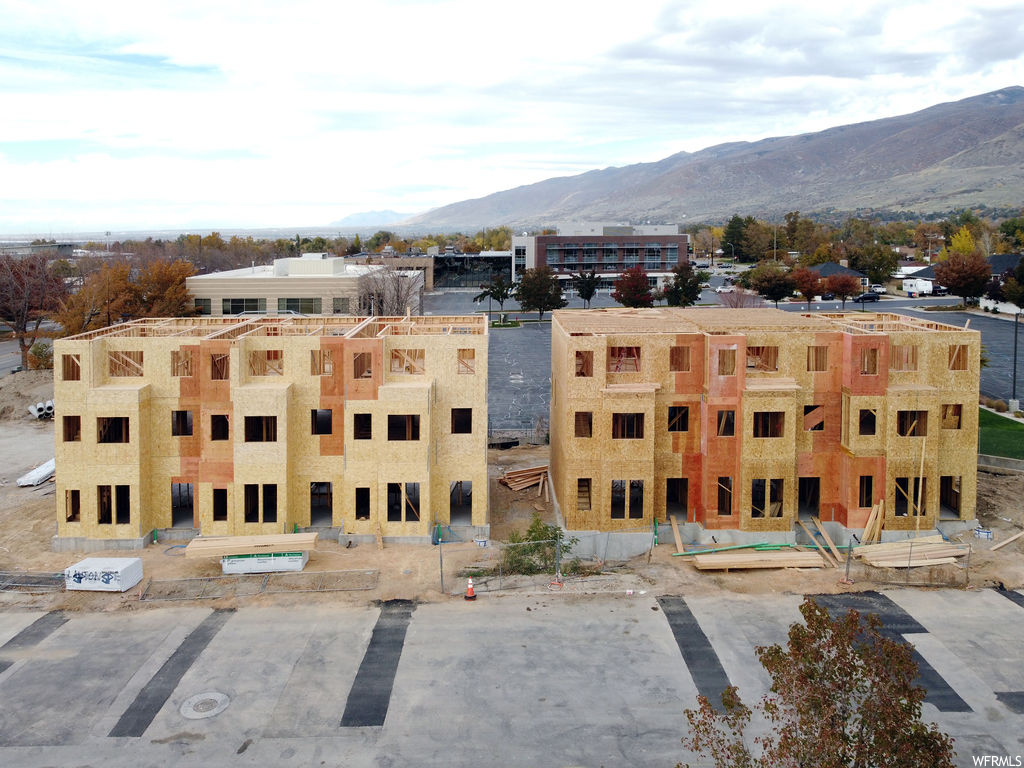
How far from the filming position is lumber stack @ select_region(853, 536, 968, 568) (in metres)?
32.9

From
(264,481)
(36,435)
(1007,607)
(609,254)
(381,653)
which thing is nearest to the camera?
(381,653)

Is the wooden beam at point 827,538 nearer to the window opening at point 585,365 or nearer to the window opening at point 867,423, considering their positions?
the window opening at point 867,423

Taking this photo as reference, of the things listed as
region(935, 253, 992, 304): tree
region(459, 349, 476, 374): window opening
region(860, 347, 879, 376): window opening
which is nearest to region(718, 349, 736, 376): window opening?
region(860, 347, 879, 376): window opening

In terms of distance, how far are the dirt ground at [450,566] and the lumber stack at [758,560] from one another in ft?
0.93

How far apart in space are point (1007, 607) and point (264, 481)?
89.7 ft

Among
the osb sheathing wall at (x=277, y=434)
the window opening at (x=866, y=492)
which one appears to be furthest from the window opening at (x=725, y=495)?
the osb sheathing wall at (x=277, y=434)

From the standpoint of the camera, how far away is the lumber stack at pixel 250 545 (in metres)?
32.5

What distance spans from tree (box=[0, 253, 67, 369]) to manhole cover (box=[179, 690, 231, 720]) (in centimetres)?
6784

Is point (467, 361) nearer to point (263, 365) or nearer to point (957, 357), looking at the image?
point (263, 365)

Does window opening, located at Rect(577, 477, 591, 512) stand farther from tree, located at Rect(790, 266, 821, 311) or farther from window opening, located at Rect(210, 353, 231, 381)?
tree, located at Rect(790, 266, 821, 311)

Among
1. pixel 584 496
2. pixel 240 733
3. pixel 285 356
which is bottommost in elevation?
pixel 240 733

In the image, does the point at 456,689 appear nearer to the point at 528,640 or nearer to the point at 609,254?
the point at 528,640

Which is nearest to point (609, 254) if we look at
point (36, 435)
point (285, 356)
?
point (36, 435)

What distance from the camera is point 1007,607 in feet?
97.5
